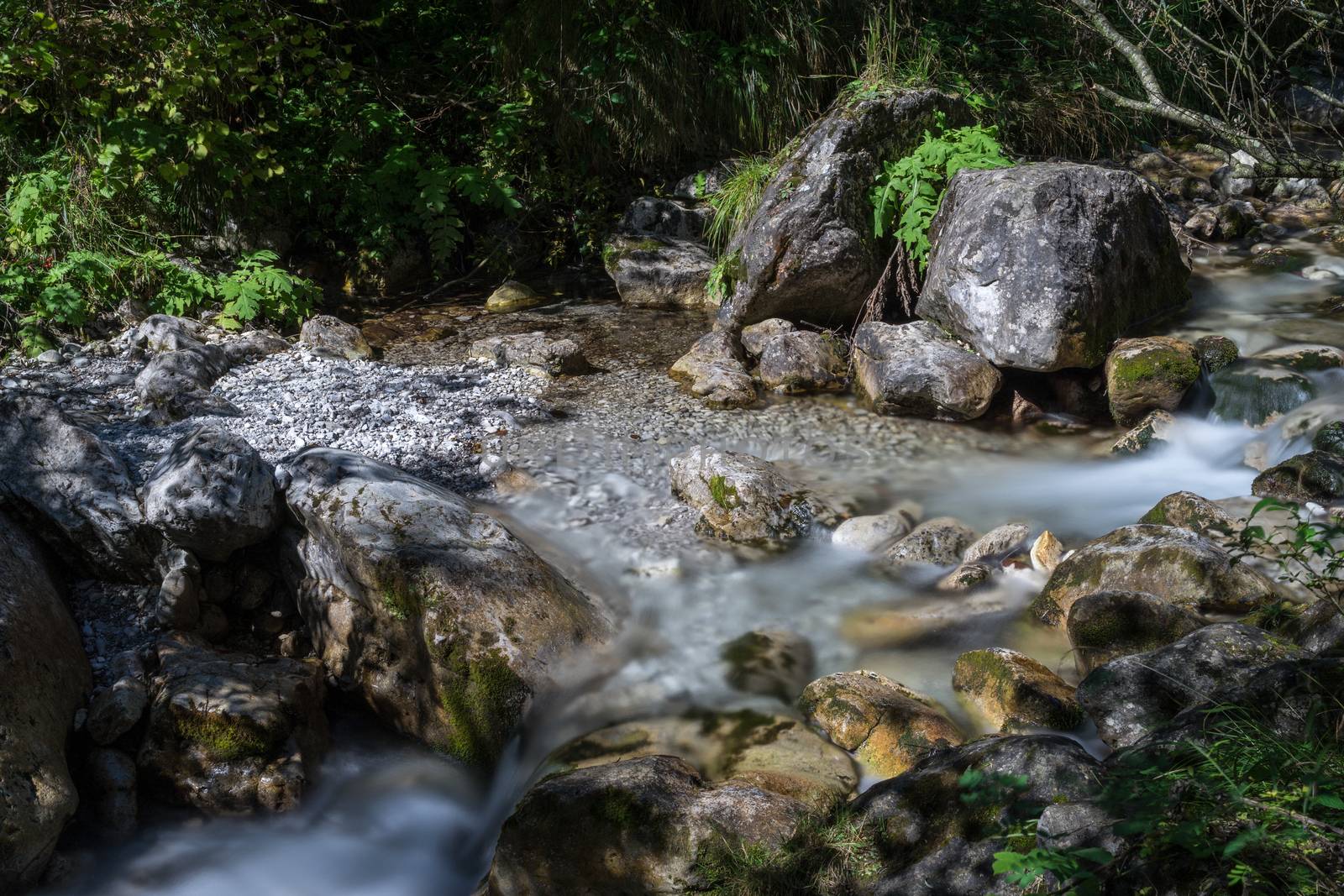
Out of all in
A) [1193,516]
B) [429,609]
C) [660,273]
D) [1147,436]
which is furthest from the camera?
[660,273]

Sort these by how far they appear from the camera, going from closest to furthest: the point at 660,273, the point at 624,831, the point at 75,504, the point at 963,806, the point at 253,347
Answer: the point at 963,806
the point at 624,831
the point at 75,504
the point at 253,347
the point at 660,273

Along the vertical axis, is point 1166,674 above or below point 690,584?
above

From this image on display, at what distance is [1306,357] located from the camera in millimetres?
5797

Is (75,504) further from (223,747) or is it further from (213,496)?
(223,747)

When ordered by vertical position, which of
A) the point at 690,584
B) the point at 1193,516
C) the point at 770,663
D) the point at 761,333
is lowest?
the point at 770,663

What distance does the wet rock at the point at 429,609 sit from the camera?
378 centimetres

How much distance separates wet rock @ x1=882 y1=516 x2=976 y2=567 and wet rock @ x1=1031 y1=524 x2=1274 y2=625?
53 centimetres

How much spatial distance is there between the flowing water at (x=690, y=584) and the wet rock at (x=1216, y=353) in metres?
0.25

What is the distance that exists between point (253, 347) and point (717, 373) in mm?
3439

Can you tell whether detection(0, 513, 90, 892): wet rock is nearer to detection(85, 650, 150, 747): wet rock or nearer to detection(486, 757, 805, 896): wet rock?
detection(85, 650, 150, 747): wet rock

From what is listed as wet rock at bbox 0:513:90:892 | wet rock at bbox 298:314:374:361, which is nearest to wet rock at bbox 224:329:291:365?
wet rock at bbox 298:314:374:361

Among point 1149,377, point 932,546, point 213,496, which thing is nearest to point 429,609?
point 213,496

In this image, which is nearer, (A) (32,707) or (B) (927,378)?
(A) (32,707)

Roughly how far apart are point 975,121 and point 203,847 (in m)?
7.17
